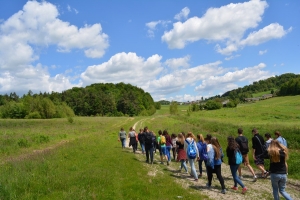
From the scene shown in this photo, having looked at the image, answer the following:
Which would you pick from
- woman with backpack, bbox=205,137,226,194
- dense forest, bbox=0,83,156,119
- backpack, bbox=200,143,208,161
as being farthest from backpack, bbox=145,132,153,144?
dense forest, bbox=0,83,156,119

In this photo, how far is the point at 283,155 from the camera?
713 centimetres

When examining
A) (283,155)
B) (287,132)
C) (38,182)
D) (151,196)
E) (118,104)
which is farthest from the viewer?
(118,104)

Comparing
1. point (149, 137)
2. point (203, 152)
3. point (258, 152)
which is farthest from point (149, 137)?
point (258, 152)

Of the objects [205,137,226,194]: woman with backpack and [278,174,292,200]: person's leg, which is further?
[205,137,226,194]: woman with backpack

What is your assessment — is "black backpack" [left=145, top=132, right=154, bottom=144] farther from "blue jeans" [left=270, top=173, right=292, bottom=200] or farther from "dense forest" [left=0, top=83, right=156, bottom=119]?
"dense forest" [left=0, top=83, right=156, bottom=119]

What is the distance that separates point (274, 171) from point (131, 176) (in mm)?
6018

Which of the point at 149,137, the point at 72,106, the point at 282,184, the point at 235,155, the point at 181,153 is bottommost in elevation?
the point at 282,184

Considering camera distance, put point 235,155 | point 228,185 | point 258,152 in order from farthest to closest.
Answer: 1. point 258,152
2. point 228,185
3. point 235,155

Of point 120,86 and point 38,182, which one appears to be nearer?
point 38,182

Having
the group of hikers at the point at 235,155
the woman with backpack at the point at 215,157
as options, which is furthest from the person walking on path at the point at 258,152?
the woman with backpack at the point at 215,157

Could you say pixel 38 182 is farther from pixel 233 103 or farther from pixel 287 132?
pixel 233 103

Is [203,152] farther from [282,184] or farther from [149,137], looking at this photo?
[282,184]

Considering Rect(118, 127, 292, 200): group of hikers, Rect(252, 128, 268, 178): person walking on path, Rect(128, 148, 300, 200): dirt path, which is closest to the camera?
Rect(118, 127, 292, 200): group of hikers

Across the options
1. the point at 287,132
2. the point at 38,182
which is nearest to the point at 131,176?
the point at 38,182
